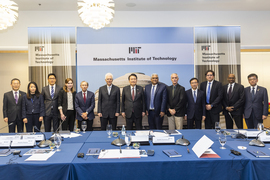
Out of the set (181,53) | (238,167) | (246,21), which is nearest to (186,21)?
(181,53)

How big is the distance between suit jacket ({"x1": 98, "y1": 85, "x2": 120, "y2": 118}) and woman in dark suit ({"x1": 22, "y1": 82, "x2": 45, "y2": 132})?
4.21 feet

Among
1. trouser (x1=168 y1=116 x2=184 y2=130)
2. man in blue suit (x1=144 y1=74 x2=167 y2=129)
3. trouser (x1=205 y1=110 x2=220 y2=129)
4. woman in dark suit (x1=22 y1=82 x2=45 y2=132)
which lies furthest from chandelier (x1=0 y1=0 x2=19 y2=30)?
trouser (x1=205 y1=110 x2=220 y2=129)

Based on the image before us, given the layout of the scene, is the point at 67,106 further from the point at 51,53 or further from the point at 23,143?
the point at 23,143

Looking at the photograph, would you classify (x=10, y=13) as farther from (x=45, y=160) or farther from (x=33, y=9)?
(x=33, y=9)

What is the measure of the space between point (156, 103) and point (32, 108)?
8.82ft

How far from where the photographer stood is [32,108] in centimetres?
402

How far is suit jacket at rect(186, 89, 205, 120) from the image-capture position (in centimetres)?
405

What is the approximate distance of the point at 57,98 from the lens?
427 cm

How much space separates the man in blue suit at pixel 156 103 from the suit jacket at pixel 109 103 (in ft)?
2.25

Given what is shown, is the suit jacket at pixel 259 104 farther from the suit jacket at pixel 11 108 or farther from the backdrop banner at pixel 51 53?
the suit jacket at pixel 11 108

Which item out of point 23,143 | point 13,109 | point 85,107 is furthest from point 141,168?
point 13,109

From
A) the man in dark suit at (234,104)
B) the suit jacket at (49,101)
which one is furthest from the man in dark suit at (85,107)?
the man in dark suit at (234,104)

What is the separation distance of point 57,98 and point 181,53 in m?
3.22

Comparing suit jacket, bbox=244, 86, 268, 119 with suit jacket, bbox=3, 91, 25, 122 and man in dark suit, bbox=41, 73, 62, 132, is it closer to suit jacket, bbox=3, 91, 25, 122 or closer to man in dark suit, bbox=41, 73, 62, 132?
man in dark suit, bbox=41, 73, 62, 132
